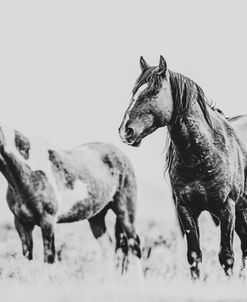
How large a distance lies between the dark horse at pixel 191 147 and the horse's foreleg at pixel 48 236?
2.23 m

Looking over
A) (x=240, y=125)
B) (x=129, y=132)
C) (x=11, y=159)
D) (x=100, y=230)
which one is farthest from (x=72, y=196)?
(x=129, y=132)

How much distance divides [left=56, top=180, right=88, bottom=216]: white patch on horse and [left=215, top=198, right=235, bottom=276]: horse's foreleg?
2836 millimetres

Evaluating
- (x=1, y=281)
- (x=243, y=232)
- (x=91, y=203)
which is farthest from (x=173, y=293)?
(x=91, y=203)

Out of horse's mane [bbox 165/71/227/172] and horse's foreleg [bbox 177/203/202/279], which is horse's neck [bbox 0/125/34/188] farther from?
horse's mane [bbox 165/71/227/172]

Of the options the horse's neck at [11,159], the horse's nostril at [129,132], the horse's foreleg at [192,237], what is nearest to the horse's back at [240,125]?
the horse's foreleg at [192,237]

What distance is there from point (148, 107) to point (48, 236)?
2904mm

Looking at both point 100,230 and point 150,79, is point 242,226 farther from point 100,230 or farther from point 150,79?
point 100,230

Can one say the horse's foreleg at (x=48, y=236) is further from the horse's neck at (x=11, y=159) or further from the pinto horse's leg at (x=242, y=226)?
the pinto horse's leg at (x=242, y=226)

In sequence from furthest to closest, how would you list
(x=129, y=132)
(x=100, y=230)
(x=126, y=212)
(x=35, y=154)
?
(x=100, y=230), (x=126, y=212), (x=35, y=154), (x=129, y=132)

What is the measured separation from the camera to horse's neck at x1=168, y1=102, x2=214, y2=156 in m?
6.72

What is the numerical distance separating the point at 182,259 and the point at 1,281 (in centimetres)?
251

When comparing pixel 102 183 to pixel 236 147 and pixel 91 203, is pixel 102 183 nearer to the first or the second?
pixel 91 203

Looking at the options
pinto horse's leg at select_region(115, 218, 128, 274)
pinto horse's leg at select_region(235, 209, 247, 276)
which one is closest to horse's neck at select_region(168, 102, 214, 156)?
pinto horse's leg at select_region(235, 209, 247, 276)

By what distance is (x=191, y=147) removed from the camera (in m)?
6.77
